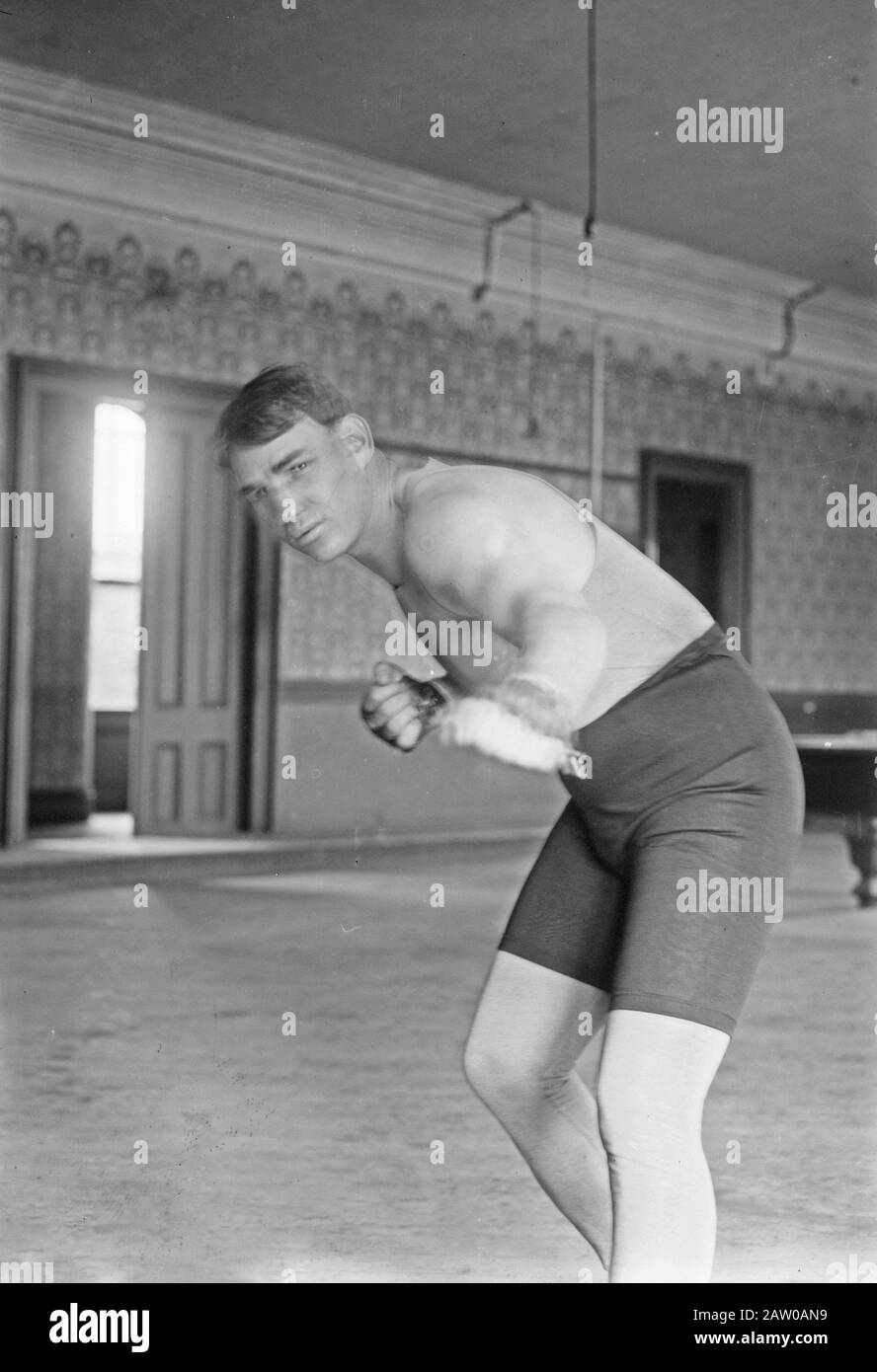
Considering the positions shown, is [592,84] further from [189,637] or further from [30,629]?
[30,629]

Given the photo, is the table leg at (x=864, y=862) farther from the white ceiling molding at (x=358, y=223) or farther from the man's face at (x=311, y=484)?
the man's face at (x=311, y=484)

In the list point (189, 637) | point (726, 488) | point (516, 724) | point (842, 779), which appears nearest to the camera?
point (516, 724)

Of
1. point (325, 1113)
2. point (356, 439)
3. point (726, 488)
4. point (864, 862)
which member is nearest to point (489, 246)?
point (726, 488)

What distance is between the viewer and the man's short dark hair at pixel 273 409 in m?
2.07

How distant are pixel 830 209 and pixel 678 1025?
9340 millimetres

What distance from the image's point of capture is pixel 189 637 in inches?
388

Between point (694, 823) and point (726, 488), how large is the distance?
11427 millimetres

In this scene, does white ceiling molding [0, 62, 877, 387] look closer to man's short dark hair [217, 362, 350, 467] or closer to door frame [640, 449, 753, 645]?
door frame [640, 449, 753, 645]

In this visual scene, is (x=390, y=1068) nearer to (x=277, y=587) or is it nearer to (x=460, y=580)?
(x=460, y=580)

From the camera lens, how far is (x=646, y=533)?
12328 mm

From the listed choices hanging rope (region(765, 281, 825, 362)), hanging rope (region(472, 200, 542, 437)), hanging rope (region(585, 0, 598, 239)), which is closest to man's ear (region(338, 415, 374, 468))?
hanging rope (region(585, 0, 598, 239))

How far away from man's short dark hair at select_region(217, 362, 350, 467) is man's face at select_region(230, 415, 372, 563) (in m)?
0.01
